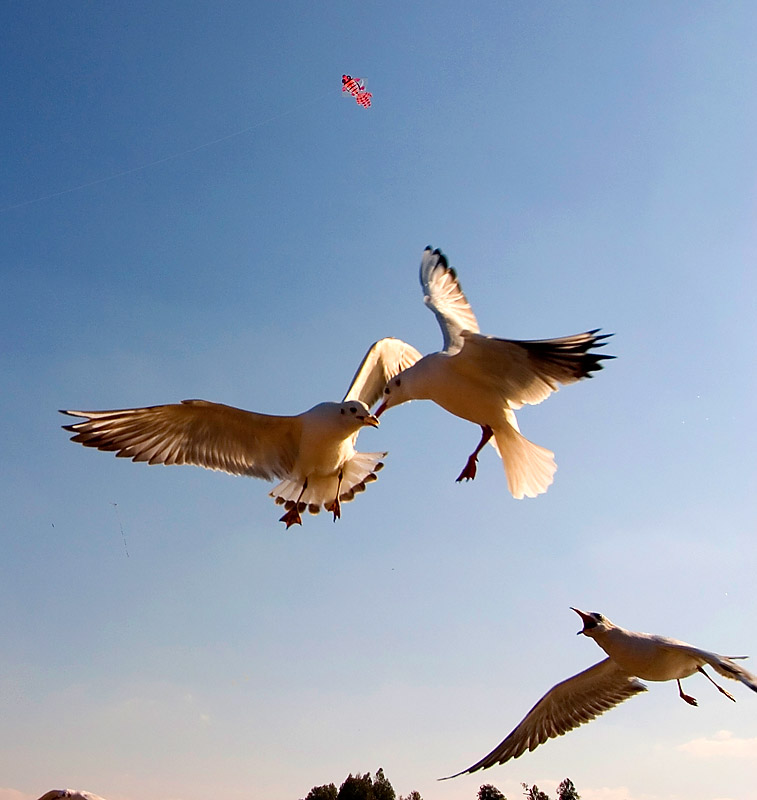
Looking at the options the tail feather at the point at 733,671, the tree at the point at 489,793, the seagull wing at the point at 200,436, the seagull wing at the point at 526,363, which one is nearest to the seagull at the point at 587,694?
the tail feather at the point at 733,671

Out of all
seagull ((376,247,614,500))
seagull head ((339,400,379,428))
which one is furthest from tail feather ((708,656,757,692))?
seagull head ((339,400,379,428))

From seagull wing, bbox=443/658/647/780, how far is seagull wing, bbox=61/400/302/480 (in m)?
3.23

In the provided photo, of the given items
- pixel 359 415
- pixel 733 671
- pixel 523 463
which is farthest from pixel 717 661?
pixel 359 415

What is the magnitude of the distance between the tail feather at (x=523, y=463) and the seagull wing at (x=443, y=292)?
1.42m

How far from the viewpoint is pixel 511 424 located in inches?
261

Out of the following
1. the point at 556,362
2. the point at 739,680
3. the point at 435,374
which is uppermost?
the point at 435,374

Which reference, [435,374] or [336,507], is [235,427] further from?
[435,374]

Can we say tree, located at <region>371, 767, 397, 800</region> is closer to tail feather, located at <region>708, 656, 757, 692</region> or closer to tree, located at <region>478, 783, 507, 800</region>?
tree, located at <region>478, 783, 507, 800</region>

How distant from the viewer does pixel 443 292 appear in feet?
29.6

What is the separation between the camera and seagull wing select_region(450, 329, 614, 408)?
562cm

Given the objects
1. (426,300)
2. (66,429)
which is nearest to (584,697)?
(426,300)

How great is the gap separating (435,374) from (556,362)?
97cm

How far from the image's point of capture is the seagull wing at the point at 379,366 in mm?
8164

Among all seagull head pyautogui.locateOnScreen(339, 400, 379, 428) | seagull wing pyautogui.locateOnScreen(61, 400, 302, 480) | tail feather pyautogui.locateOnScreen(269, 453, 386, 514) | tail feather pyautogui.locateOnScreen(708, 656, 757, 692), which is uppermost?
seagull wing pyautogui.locateOnScreen(61, 400, 302, 480)
